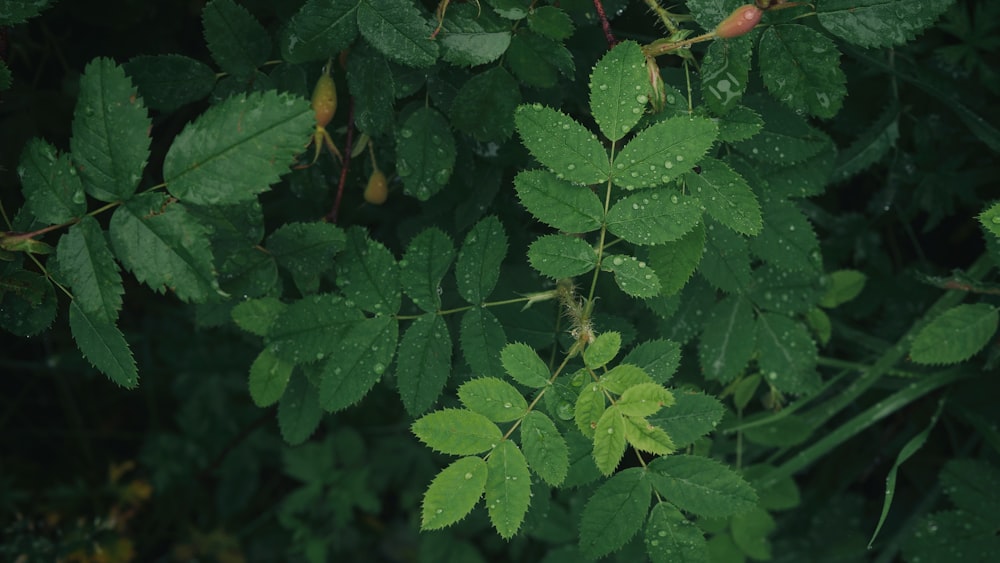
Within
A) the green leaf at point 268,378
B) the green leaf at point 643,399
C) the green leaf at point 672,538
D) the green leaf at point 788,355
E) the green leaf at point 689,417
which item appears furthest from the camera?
the green leaf at point 788,355

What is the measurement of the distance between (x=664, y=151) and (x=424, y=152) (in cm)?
56

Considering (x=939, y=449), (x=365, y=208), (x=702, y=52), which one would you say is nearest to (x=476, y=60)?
(x=702, y=52)

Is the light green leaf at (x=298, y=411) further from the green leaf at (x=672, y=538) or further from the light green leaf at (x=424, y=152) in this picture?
the green leaf at (x=672, y=538)

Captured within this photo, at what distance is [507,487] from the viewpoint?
138 centimetres

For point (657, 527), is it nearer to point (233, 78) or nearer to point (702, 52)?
point (702, 52)

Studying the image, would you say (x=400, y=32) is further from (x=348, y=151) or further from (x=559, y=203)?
(x=559, y=203)

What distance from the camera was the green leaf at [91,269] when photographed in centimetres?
138

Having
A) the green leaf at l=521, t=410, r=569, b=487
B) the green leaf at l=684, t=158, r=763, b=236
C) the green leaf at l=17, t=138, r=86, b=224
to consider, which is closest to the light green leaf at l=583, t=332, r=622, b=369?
the green leaf at l=521, t=410, r=569, b=487

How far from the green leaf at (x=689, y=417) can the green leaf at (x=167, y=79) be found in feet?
4.12

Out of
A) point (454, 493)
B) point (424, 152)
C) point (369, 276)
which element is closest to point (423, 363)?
point (369, 276)

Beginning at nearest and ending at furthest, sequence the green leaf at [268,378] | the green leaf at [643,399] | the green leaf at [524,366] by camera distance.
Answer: the green leaf at [643,399]
the green leaf at [524,366]
the green leaf at [268,378]

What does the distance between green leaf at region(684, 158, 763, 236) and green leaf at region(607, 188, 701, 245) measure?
0.21 ft

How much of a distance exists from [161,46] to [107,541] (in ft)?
6.06

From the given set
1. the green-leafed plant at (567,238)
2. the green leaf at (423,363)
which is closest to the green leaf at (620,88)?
the green-leafed plant at (567,238)
